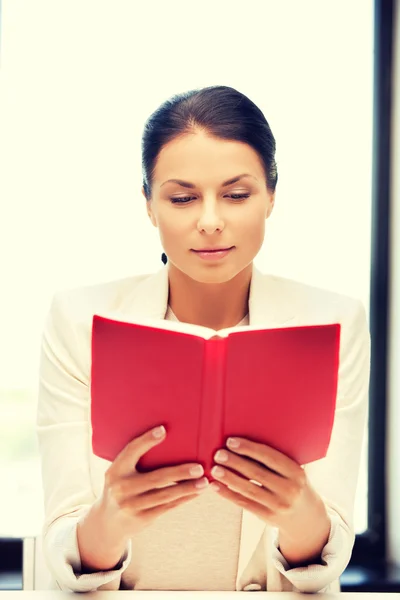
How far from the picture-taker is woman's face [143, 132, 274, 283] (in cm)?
96

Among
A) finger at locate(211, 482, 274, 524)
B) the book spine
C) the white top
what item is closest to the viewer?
the book spine

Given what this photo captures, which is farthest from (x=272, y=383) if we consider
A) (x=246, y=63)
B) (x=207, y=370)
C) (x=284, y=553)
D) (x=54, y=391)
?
(x=246, y=63)

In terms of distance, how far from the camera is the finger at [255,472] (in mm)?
746

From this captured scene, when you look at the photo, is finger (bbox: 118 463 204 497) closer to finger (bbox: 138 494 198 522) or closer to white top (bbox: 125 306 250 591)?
finger (bbox: 138 494 198 522)

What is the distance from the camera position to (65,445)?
1036 millimetres

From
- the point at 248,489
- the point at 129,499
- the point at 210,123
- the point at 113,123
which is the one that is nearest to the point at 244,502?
the point at 248,489

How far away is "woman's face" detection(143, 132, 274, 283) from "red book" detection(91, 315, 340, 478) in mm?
267

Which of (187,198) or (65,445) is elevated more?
(187,198)

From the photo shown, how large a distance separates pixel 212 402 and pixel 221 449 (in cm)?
7

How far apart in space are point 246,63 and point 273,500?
143 centimetres

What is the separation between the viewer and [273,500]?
81 centimetres

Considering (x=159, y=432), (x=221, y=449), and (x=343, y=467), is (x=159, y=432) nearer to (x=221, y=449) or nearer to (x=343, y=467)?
(x=221, y=449)

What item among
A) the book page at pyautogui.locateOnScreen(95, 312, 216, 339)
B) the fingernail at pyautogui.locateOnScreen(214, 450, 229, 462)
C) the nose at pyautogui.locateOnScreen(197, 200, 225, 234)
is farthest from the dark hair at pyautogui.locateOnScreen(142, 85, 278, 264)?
the fingernail at pyautogui.locateOnScreen(214, 450, 229, 462)

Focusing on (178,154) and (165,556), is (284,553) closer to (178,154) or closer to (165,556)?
(165,556)
